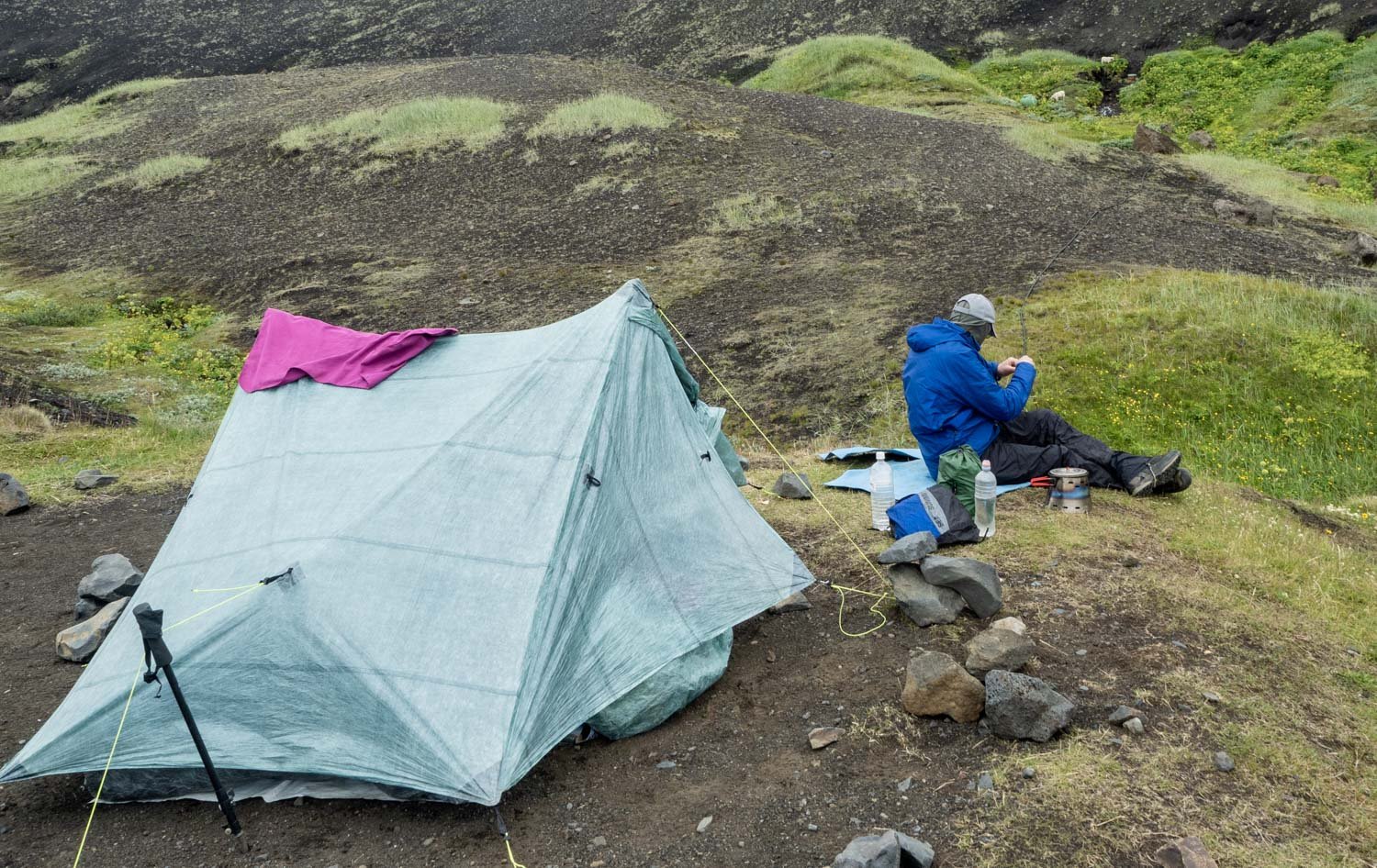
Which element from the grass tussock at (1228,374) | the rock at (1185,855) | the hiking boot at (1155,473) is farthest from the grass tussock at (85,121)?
the rock at (1185,855)

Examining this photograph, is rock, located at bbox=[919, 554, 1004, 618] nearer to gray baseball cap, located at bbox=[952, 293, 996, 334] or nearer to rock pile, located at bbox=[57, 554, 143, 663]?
gray baseball cap, located at bbox=[952, 293, 996, 334]

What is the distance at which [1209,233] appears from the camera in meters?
15.5

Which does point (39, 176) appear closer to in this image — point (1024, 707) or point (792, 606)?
point (792, 606)

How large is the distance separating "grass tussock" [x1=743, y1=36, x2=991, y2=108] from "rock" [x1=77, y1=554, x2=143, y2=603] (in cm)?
2240

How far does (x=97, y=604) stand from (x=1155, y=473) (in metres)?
7.67

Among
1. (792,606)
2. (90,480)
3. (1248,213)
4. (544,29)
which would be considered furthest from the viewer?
(544,29)

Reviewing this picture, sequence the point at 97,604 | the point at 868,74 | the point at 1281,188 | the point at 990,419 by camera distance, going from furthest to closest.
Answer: the point at 868,74, the point at 1281,188, the point at 990,419, the point at 97,604

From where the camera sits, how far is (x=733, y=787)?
4.54 metres

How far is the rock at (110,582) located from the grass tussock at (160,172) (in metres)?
17.3

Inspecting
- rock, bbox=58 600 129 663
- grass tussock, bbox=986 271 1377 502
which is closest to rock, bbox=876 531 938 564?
grass tussock, bbox=986 271 1377 502

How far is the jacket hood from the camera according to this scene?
7.23 m

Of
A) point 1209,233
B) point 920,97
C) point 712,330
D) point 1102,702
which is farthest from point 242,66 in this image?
point 1102,702

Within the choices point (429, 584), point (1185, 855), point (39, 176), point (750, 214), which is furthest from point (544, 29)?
point (1185, 855)

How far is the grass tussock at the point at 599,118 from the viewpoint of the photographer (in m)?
20.0
